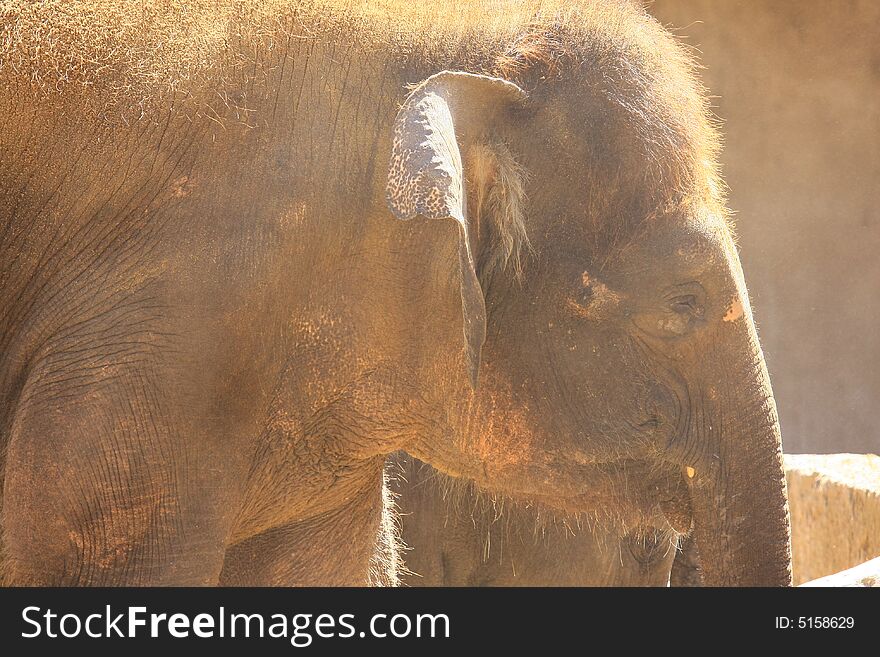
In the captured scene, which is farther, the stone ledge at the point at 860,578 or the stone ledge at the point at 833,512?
the stone ledge at the point at 833,512

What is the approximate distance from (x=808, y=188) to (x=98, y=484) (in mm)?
6924

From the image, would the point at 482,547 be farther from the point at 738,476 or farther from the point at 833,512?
the point at 738,476

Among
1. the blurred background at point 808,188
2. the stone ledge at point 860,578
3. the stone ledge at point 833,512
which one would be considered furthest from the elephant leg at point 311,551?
the blurred background at point 808,188

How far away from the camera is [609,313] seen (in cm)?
274

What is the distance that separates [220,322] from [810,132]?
6823mm

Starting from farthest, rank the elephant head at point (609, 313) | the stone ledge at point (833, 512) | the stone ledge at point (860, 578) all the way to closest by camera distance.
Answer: the stone ledge at point (833, 512) < the stone ledge at point (860, 578) < the elephant head at point (609, 313)

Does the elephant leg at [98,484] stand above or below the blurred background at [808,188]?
below

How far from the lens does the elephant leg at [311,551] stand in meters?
3.14

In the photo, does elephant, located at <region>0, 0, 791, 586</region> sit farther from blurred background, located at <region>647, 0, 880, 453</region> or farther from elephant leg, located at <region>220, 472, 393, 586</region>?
blurred background, located at <region>647, 0, 880, 453</region>

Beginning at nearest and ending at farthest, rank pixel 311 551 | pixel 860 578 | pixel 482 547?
pixel 860 578 < pixel 311 551 < pixel 482 547

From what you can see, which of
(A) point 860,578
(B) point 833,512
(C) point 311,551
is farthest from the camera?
(B) point 833,512

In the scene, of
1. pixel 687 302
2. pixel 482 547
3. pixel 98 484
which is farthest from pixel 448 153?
pixel 482 547

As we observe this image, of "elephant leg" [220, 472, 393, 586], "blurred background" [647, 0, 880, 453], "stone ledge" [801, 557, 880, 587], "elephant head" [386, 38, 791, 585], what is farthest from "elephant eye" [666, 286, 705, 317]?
"blurred background" [647, 0, 880, 453]

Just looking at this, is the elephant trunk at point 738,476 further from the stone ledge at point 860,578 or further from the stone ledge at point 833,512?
the stone ledge at point 833,512
